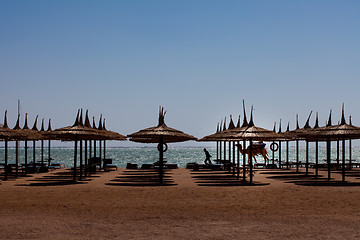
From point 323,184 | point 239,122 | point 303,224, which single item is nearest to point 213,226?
point 303,224

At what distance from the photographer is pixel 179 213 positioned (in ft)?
33.9

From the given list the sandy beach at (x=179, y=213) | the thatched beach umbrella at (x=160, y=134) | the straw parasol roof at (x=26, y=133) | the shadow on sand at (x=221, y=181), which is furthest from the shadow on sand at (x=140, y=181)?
the straw parasol roof at (x=26, y=133)

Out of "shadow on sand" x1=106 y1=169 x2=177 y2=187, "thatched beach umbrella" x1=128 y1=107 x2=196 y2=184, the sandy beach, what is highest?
"thatched beach umbrella" x1=128 y1=107 x2=196 y2=184

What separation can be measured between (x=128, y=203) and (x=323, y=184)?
8.49 metres

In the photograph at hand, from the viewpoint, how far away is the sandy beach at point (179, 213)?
8109 mm

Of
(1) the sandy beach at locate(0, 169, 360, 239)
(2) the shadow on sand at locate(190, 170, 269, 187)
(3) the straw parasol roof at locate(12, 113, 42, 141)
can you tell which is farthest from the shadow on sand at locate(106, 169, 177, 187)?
(3) the straw parasol roof at locate(12, 113, 42, 141)

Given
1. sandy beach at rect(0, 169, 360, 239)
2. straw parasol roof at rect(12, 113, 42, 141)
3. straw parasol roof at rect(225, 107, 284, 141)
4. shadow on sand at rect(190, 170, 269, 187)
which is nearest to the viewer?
sandy beach at rect(0, 169, 360, 239)

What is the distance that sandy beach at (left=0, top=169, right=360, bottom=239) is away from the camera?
26.6 feet

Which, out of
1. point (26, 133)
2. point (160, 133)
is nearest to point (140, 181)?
point (160, 133)

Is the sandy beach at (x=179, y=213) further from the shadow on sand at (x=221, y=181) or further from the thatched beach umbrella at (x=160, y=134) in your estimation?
the thatched beach umbrella at (x=160, y=134)

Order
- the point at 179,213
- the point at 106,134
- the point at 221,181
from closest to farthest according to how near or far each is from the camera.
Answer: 1. the point at 179,213
2. the point at 221,181
3. the point at 106,134

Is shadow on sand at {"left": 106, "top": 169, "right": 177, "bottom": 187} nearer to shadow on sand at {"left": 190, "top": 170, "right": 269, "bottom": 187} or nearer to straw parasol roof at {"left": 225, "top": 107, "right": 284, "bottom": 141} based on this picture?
shadow on sand at {"left": 190, "top": 170, "right": 269, "bottom": 187}

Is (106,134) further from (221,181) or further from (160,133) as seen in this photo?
(221,181)

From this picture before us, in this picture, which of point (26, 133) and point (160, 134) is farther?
point (26, 133)
